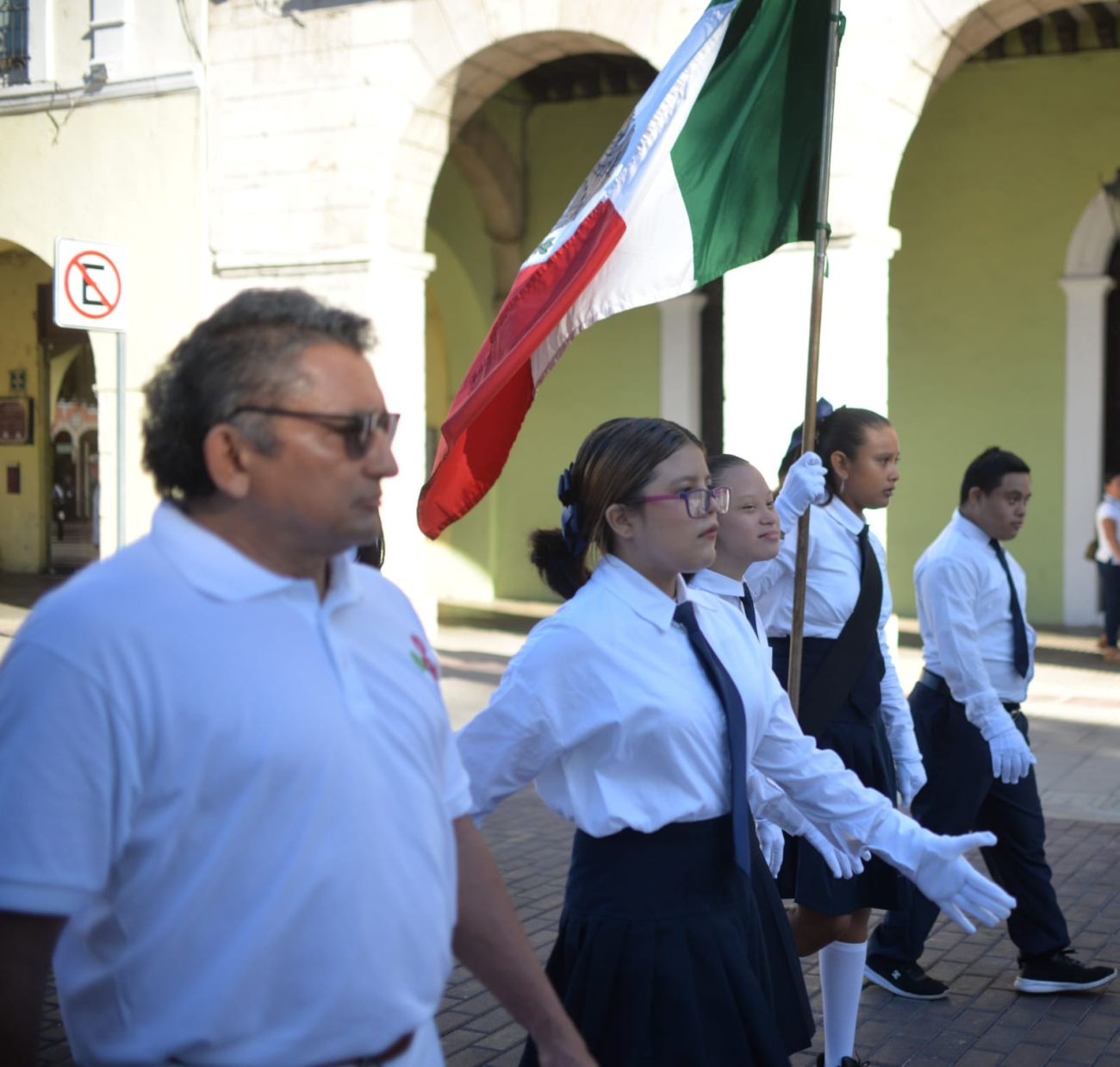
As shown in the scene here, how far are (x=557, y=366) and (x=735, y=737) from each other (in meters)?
14.2

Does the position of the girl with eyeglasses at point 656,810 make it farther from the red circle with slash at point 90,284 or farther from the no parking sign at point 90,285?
the red circle with slash at point 90,284

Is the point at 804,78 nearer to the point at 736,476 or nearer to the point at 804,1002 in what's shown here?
the point at 736,476

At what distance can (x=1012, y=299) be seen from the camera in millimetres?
14383

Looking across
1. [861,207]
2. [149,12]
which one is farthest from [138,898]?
[149,12]

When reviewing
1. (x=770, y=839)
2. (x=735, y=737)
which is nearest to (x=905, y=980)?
(x=770, y=839)

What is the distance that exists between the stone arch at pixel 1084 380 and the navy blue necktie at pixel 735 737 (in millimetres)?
12193

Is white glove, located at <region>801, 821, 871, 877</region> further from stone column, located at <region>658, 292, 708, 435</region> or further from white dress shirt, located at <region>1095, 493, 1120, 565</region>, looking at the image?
stone column, located at <region>658, 292, 708, 435</region>

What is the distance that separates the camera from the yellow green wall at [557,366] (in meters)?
16.2

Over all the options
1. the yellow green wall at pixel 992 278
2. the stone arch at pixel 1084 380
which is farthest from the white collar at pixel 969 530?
the stone arch at pixel 1084 380

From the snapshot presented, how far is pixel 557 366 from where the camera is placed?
16.7 metres

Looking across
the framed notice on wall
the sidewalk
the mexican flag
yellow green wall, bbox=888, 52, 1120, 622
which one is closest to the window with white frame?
the framed notice on wall

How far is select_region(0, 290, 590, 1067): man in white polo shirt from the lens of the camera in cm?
157

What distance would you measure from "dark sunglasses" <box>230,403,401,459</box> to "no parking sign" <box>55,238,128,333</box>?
22.7ft

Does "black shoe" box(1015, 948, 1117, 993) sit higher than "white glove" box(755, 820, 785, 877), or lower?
lower
